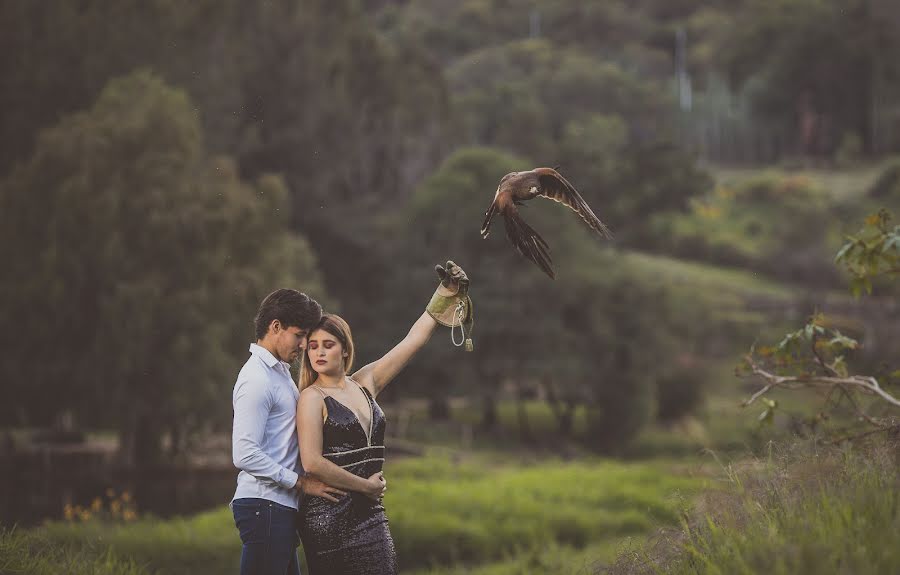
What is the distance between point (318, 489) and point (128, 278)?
20589mm

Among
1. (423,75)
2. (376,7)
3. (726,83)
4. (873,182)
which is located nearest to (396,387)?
(423,75)

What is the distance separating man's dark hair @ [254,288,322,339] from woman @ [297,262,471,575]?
0.19ft

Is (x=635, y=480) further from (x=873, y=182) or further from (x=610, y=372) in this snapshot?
(x=873, y=182)

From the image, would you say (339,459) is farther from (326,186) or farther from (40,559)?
(326,186)

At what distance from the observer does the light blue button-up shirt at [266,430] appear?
503cm

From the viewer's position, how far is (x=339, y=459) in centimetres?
520

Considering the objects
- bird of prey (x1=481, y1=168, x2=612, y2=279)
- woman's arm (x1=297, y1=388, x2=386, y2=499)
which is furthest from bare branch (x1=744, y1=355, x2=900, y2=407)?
woman's arm (x1=297, y1=388, x2=386, y2=499)

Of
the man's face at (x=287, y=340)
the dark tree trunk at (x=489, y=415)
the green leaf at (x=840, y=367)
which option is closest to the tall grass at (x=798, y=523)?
the green leaf at (x=840, y=367)

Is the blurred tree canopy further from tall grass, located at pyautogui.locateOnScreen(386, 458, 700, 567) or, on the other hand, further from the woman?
tall grass, located at pyautogui.locateOnScreen(386, 458, 700, 567)

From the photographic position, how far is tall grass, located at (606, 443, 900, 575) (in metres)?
4.31

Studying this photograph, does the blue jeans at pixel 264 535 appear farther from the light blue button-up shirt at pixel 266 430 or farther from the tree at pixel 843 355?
the tree at pixel 843 355

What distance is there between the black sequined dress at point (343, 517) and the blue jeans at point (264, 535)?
12 cm

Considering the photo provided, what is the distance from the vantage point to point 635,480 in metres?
19.4

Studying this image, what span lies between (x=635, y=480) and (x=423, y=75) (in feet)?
84.9
